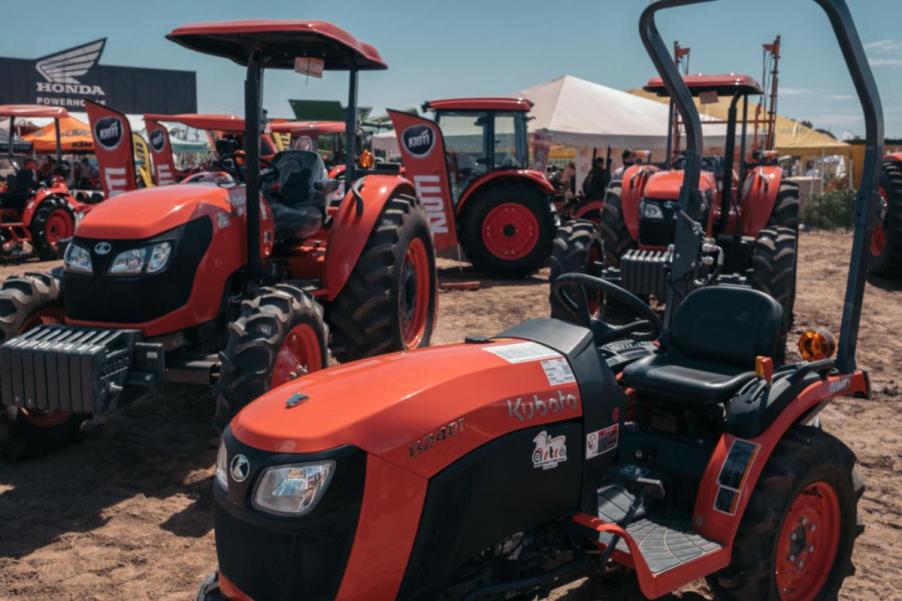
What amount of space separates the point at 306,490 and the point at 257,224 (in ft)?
9.41

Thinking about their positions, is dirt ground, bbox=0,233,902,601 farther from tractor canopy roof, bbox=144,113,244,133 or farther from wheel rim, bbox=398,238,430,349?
tractor canopy roof, bbox=144,113,244,133

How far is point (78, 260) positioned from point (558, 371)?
2.88m

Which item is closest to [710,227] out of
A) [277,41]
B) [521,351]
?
[277,41]

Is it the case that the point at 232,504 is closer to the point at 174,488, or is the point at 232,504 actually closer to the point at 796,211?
the point at 174,488

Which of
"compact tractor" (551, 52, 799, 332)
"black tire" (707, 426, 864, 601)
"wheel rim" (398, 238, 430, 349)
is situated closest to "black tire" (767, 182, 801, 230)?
"compact tractor" (551, 52, 799, 332)

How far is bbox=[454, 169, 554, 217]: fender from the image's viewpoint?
10.9m

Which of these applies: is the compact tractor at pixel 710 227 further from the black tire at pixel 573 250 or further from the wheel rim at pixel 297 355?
the wheel rim at pixel 297 355

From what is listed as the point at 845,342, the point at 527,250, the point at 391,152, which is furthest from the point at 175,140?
the point at 845,342

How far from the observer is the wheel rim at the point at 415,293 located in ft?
19.5

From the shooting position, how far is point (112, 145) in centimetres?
1222

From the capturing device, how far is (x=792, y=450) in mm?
2840

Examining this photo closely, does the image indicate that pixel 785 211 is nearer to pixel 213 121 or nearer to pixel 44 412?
pixel 44 412

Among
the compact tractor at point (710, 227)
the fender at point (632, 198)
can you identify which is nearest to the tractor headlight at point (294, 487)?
the compact tractor at point (710, 227)

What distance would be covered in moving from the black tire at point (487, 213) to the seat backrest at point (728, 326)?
24.8 ft
